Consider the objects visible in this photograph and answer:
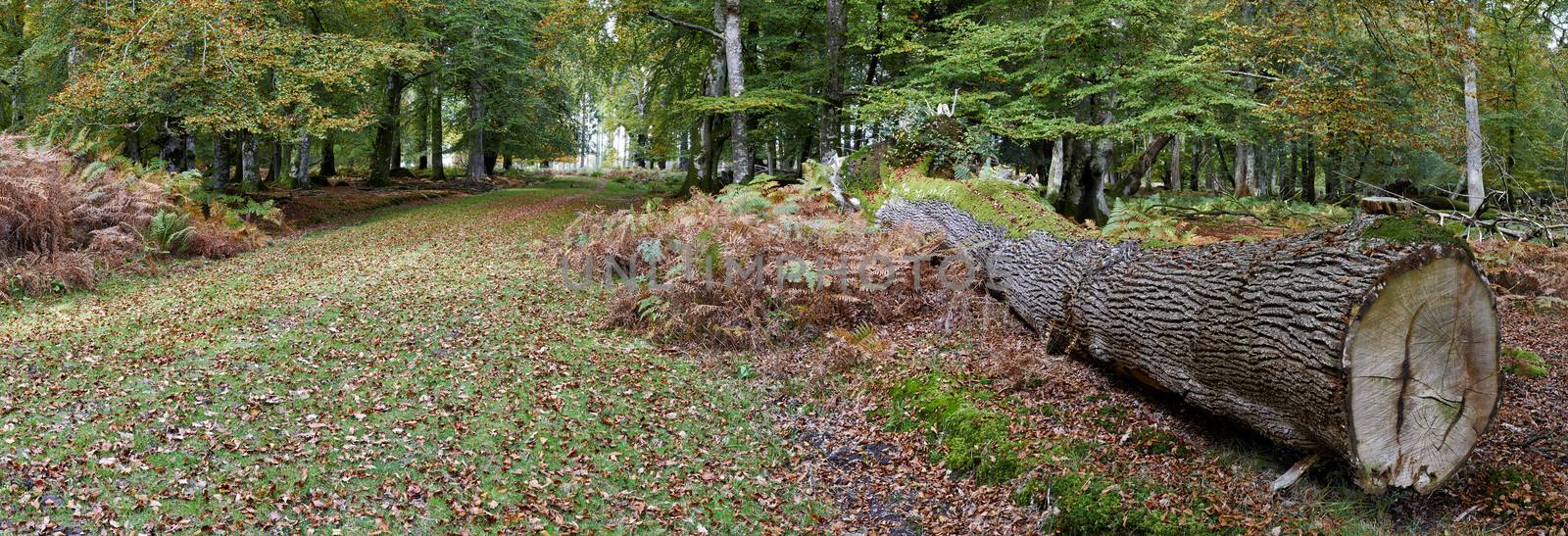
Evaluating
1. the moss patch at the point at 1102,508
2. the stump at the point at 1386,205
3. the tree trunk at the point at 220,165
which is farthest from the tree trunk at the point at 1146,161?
the tree trunk at the point at 220,165

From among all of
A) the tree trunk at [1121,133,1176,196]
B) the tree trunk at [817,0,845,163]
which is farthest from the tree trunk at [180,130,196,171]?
the tree trunk at [1121,133,1176,196]

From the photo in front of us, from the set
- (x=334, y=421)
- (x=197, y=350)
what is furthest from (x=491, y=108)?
(x=334, y=421)

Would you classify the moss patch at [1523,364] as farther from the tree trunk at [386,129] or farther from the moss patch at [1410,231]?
the tree trunk at [386,129]

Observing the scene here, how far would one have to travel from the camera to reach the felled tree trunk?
403cm

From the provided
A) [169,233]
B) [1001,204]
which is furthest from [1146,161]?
[169,233]

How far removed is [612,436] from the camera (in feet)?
18.5

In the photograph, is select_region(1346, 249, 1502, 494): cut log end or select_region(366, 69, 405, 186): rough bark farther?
select_region(366, 69, 405, 186): rough bark

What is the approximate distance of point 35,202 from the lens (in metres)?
9.41

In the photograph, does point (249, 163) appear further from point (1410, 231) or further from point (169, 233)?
point (1410, 231)

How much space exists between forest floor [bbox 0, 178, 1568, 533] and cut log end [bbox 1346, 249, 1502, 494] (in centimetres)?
32

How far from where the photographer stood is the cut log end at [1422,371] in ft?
13.2

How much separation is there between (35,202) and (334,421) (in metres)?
7.23

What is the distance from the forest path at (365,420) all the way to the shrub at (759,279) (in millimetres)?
544

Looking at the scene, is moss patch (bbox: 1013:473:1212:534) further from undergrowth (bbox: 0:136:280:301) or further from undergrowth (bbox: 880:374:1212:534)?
undergrowth (bbox: 0:136:280:301)
